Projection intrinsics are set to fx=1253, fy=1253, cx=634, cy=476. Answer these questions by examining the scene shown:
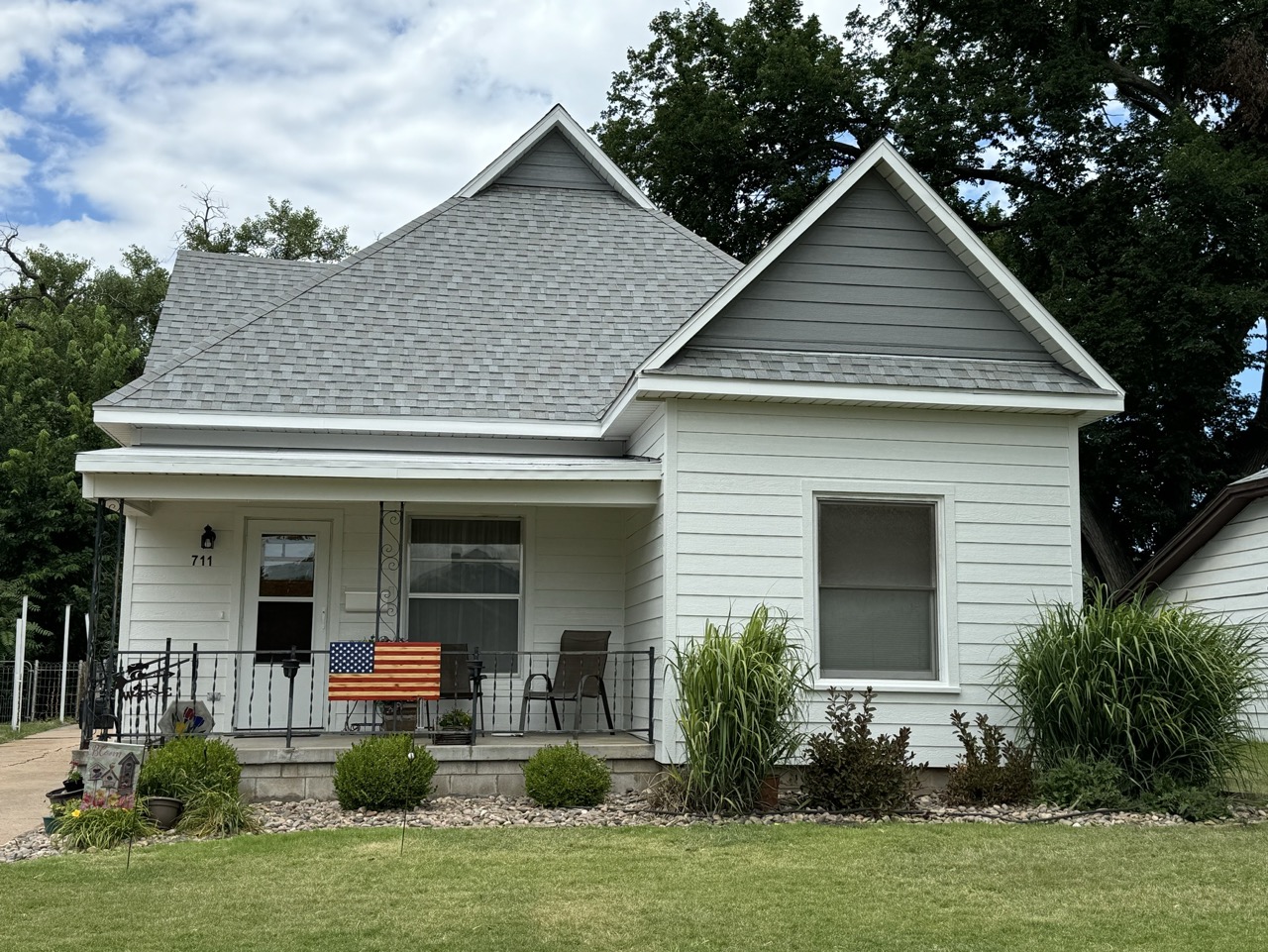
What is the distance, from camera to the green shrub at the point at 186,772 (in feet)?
29.3

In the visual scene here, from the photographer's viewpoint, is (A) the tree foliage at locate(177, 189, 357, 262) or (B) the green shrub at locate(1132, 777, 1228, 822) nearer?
(B) the green shrub at locate(1132, 777, 1228, 822)

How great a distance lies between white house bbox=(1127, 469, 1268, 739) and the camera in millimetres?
13945

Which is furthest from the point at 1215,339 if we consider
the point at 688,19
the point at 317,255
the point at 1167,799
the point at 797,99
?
the point at 317,255

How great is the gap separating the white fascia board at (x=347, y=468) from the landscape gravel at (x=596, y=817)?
107 inches

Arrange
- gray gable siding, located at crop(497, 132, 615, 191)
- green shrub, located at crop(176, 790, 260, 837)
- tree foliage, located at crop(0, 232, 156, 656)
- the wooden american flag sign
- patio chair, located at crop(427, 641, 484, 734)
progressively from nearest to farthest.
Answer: green shrub, located at crop(176, 790, 260, 837)
the wooden american flag sign
patio chair, located at crop(427, 641, 484, 734)
gray gable siding, located at crop(497, 132, 615, 191)
tree foliage, located at crop(0, 232, 156, 656)

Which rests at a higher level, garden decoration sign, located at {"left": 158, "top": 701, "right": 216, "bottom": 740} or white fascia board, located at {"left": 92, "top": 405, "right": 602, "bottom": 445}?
white fascia board, located at {"left": 92, "top": 405, "right": 602, "bottom": 445}

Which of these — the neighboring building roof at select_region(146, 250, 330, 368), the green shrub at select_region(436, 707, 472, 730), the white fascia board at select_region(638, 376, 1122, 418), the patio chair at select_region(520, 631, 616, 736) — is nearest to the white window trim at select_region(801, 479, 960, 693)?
the white fascia board at select_region(638, 376, 1122, 418)

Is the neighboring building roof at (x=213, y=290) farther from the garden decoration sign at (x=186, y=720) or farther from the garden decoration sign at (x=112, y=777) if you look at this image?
the garden decoration sign at (x=112, y=777)

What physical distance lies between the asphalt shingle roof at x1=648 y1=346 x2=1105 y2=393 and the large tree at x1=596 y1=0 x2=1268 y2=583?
1033 centimetres

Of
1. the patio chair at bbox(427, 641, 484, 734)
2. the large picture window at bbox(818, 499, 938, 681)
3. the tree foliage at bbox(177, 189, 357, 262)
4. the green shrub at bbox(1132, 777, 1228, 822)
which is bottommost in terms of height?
the green shrub at bbox(1132, 777, 1228, 822)

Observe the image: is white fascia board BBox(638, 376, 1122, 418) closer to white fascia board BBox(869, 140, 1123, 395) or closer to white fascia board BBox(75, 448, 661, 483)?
white fascia board BBox(869, 140, 1123, 395)

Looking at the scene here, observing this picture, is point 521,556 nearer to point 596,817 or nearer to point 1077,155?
point 596,817

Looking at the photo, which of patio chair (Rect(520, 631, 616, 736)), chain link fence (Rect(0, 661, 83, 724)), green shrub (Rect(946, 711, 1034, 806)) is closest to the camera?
green shrub (Rect(946, 711, 1034, 806))

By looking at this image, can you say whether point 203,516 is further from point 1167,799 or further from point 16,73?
point 16,73
